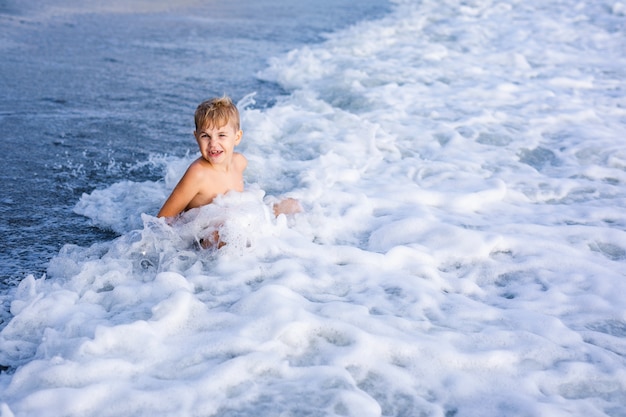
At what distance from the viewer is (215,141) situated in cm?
384

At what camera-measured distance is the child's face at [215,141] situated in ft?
12.5

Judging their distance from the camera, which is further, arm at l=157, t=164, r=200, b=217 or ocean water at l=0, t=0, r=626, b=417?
arm at l=157, t=164, r=200, b=217

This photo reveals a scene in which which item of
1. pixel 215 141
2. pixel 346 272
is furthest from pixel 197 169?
pixel 346 272

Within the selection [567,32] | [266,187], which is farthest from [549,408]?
[567,32]

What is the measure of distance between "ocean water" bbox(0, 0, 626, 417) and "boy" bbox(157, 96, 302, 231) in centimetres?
13

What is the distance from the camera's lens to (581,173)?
4.91 metres

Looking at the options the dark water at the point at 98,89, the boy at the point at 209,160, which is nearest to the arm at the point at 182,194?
the boy at the point at 209,160

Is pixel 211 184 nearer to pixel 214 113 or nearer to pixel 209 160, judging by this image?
pixel 209 160

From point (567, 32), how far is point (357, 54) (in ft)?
14.4

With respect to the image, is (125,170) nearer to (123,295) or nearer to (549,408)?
(123,295)

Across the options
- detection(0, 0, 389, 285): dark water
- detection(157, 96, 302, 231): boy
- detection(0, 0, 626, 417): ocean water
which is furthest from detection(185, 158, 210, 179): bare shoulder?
detection(0, 0, 389, 285): dark water

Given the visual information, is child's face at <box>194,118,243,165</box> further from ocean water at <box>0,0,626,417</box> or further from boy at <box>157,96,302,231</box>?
ocean water at <box>0,0,626,417</box>

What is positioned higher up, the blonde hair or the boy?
the blonde hair

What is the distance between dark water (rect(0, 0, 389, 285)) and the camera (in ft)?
13.1
